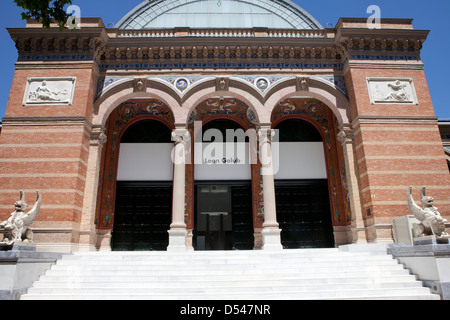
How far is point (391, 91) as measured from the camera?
41.8ft

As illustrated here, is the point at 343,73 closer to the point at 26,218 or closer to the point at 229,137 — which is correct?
the point at 229,137

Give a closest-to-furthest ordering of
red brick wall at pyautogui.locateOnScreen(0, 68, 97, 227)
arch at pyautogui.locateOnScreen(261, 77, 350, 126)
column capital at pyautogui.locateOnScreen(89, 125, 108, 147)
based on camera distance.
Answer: red brick wall at pyautogui.locateOnScreen(0, 68, 97, 227)
column capital at pyautogui.locateOnScreen(89, 125, 108, 147)
arch at pyautogui.locateOnScreen(261, 77, 350, 126)

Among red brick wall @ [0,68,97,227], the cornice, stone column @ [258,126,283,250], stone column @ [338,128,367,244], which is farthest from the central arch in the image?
red brick wall @ [0,68,97,227]

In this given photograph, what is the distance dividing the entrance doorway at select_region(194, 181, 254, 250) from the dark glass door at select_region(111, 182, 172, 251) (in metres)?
1.52

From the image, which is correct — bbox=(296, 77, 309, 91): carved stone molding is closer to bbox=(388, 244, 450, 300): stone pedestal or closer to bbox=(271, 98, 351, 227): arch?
bbox=(271, 98, 351, 227): arch

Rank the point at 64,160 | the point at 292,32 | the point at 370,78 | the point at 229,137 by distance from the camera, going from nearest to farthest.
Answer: the point at 64,160 < the point at 370,78 < the point at 292,32 < the point at 229,137

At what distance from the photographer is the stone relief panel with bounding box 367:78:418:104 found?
12.6 meters

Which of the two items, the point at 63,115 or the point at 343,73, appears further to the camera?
the point at 343,73

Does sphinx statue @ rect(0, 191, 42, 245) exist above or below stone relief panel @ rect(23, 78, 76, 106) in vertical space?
below

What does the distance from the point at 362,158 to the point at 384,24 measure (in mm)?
6073

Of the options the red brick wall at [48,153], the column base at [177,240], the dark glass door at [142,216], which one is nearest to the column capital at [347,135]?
the column base at [177,240]

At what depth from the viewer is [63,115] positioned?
1198cm
